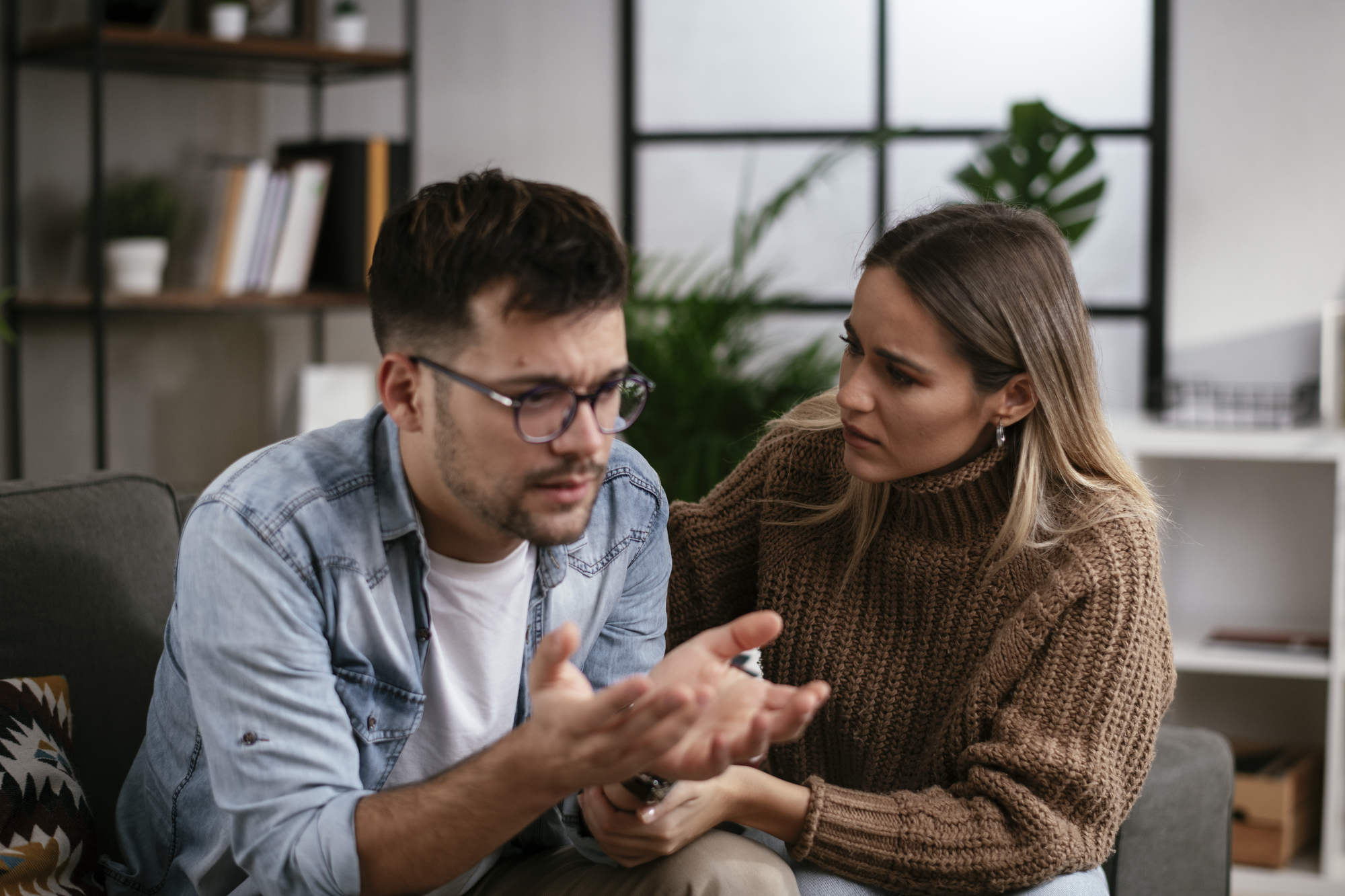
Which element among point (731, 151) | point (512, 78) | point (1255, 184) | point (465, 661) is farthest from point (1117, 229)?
point (465, 661)

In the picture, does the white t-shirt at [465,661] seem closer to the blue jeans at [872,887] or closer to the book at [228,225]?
the blue jeans at [872,887]

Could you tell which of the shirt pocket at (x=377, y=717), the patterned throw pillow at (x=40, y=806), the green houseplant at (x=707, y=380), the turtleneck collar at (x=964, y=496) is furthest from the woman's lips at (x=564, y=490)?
the green houseplant at (x=707, y=380)

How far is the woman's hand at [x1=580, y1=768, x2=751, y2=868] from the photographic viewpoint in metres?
1.23

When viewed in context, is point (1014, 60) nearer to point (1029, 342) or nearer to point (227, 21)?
point (227, 21)

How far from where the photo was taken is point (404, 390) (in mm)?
1183

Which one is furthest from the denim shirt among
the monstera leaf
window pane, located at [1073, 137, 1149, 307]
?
window pane, located at [1073, 137, 1149, 307]

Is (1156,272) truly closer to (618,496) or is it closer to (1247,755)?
(1247,755)

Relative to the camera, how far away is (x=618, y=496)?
142cm

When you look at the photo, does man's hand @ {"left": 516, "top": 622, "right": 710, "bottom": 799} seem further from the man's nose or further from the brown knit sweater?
the brown knit sweater

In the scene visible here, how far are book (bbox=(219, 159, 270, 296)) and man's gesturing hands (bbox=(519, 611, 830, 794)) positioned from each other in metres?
2.08

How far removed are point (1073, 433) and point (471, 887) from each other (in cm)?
83

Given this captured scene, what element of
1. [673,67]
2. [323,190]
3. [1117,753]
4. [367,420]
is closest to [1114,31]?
[673,67]

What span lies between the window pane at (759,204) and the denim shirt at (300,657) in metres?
1.98

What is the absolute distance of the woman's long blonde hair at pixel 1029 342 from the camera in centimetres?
145
